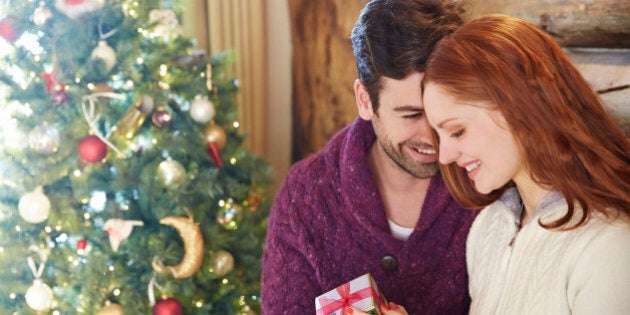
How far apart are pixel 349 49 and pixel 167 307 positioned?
1.32 metres

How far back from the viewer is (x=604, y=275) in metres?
1.42

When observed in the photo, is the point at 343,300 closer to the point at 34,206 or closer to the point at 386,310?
the point at 386,310

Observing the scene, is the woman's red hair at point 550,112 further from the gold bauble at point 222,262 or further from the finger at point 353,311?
the gold bauble at point 222,262

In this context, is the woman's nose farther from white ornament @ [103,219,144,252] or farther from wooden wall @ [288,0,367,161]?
wooden wall @ [288,0,367,161]

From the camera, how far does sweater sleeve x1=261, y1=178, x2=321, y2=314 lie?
2129mm

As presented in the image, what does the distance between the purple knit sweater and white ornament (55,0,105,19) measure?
3.24 feet

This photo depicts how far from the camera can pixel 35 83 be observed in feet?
8.27

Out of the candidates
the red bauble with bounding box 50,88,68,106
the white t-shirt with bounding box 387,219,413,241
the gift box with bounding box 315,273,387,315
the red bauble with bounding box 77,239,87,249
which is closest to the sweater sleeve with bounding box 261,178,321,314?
the white t-shirt with bounding box 387,219,413,241

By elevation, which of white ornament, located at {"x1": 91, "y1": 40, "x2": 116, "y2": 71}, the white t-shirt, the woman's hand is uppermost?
white ornament, located at {"x1": 91, "y1": 40, "x2": 116, "y2": 71}

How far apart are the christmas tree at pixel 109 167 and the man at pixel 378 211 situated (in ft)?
1.99

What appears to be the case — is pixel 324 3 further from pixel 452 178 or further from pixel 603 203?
pixel 603 203

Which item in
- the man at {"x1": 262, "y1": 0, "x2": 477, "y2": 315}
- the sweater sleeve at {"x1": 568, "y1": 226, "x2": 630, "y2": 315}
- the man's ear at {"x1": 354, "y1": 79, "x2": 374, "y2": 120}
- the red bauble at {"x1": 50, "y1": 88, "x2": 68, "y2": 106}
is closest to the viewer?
the sweater sleeve at {"x1": 568, "y1": 226, "x2": 630, "y2": 315}

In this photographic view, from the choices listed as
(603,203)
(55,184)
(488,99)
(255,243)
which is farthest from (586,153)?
(55,184)

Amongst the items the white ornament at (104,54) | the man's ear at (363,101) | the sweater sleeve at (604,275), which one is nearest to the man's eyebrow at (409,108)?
the man's ear at (363,101)
